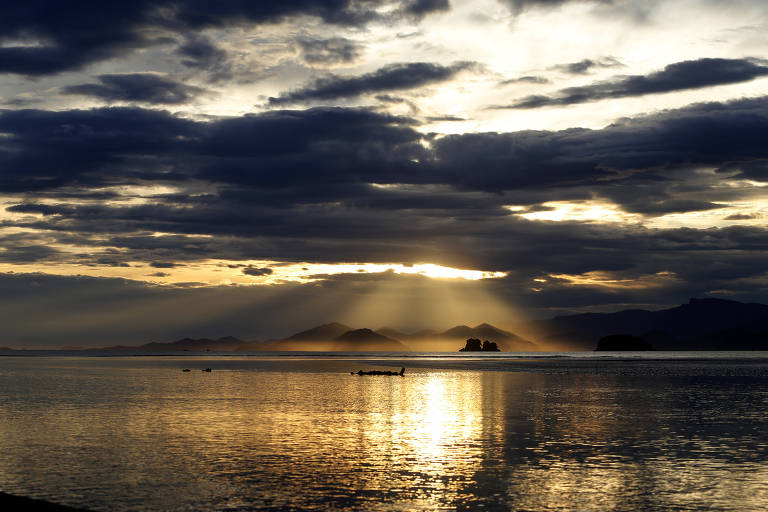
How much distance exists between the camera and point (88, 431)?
176 ft

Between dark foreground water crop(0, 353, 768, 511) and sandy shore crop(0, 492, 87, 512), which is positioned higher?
sandy shore crop(0, 492, 87, 512)

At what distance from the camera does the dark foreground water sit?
32188 millimetres

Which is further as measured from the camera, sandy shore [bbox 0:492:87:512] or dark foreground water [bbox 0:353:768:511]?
dark foreground water [bbox 0:353:768:511]

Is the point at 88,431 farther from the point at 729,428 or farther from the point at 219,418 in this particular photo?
the point at 729,428

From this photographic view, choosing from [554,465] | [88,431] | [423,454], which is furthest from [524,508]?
[88,431]

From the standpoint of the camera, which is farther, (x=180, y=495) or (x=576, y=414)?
(x=576, y=414)

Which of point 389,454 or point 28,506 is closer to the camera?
point 28,506

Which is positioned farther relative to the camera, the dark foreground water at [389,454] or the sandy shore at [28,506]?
the dark foreground water at [389,454]

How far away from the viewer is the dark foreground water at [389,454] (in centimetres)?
3219

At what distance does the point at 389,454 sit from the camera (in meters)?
43.3

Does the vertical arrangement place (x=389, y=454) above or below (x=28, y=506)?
below

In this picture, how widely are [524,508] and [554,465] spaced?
33.2 feet

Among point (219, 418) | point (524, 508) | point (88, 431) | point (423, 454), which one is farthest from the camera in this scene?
point (219, 418)

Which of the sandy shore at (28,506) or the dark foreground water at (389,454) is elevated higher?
the sandy shore at (28,506)
